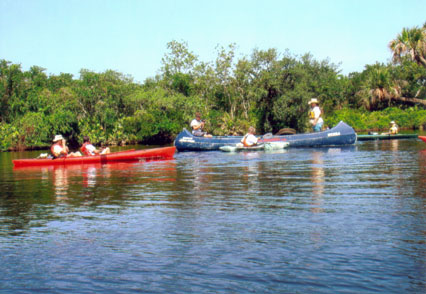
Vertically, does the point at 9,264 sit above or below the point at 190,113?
below

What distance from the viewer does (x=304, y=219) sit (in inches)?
320

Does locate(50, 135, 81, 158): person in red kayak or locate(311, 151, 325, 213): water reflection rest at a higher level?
locate(50, 135, 81, 158): person in red kayak

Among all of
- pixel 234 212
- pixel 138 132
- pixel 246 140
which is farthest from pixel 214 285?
pixel 138 132

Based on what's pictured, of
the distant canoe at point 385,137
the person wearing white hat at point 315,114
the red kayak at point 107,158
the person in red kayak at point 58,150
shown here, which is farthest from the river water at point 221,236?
the distant canoe at point 385,137

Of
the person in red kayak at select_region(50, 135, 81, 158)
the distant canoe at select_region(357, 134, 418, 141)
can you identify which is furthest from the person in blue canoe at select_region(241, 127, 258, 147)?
the distant canoe at select_region(357, 134, 418, 141)

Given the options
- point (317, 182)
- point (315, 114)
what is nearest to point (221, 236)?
point (317, 182)

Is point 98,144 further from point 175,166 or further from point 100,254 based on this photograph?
point 100,254

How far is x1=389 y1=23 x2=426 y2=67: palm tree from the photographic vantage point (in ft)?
151

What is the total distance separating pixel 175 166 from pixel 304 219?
36.1 ft

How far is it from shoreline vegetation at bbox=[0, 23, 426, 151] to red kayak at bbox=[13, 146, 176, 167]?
2005 centimetres

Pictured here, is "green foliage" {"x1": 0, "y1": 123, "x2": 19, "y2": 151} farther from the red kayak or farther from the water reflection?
the water reflection

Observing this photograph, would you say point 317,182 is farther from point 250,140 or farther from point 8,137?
point 8,137

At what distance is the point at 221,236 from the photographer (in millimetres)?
7301

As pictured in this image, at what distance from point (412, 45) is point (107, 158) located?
34.6m
